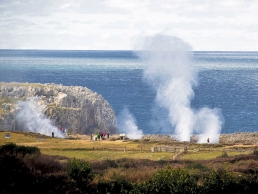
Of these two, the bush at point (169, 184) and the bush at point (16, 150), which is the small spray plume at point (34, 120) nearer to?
the bush at point (16, 150)

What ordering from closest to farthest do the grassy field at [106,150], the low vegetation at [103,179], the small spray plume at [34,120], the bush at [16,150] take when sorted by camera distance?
the low vegetation at [103,179] < the bush at [16,150] < the grassy field at [106,150] < the small spray plume at [34,120]

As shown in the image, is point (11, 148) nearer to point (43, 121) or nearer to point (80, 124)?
point (43, 121)

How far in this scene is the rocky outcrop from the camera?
8350 cm

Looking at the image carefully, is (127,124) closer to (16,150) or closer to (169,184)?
(16,150)

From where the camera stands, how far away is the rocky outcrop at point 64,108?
83500 mm

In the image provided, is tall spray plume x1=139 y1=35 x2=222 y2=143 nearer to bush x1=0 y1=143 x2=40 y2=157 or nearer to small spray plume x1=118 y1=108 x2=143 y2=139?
small spray plume x1=118 y1=108 x2=143 y2=139

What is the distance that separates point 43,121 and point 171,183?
183 feet

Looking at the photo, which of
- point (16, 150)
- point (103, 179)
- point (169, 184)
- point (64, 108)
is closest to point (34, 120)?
point (64, 108)

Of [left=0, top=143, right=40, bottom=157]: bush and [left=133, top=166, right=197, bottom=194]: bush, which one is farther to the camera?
[left=0, top=143, right=40, bottom=157]: bush

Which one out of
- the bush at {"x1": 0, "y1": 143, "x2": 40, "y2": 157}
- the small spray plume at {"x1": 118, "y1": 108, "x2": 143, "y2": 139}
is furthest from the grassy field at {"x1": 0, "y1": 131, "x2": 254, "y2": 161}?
the small spray plume at {"x1": 118, "y1": 108, "x2": 143, "y2": 139}

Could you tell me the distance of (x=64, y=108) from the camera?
88.1 m

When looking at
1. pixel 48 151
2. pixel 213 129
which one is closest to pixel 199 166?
pixel 48 151

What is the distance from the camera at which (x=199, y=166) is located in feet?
131

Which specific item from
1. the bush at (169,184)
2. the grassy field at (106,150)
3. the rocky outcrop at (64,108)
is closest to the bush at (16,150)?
the grassy field at (106,150)
